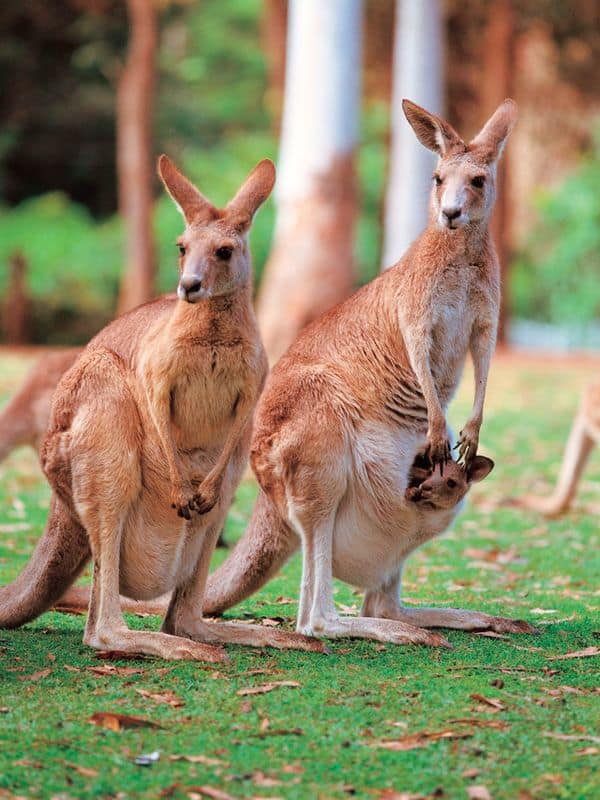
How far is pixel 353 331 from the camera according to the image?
15.7ft

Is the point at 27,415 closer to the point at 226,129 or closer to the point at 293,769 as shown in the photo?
the point at 293,769

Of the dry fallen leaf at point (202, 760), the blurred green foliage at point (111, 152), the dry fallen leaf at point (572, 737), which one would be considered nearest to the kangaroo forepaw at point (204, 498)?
the dry fallen leaf at point (202, 760)

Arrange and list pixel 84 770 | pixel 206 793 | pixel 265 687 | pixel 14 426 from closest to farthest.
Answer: pixel 206 793
pixel 84 770
pixel 265 687
pixel 14 426

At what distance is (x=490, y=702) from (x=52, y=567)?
147 centimetres

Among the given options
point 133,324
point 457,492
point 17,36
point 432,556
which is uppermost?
point 17,36

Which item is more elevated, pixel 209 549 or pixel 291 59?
pixel 291 59

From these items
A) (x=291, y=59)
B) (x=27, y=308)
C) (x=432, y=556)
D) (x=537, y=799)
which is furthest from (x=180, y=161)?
(x=537, y=799)

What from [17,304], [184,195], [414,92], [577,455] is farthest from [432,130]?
[17,304]

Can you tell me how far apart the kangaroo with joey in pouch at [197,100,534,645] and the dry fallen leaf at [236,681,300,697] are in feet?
1.98

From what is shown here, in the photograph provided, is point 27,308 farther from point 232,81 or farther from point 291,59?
point 232,81

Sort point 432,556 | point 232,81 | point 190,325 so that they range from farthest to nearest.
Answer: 1. point 232,81
2. point 432,556
3. point 190,325

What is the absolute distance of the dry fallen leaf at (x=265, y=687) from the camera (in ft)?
12.3

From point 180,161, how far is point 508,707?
76.3ft

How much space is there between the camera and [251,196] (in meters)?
4.31
